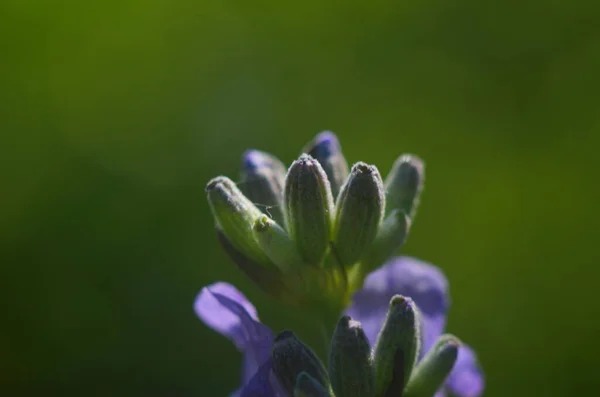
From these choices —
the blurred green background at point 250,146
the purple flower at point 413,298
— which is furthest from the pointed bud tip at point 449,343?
the blurred green background at point 250,146

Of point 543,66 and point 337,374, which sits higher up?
point 543,66

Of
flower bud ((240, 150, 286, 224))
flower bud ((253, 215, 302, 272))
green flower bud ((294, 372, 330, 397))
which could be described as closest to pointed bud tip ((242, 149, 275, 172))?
flower bud ((240, 150, 286, 224))

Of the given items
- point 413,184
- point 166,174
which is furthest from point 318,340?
point 413,184

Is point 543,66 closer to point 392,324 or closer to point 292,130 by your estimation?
point 292,130

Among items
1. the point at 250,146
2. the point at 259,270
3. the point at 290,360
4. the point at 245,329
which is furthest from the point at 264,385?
the point at 250,146

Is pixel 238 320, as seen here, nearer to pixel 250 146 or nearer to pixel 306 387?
pixel 306 387
